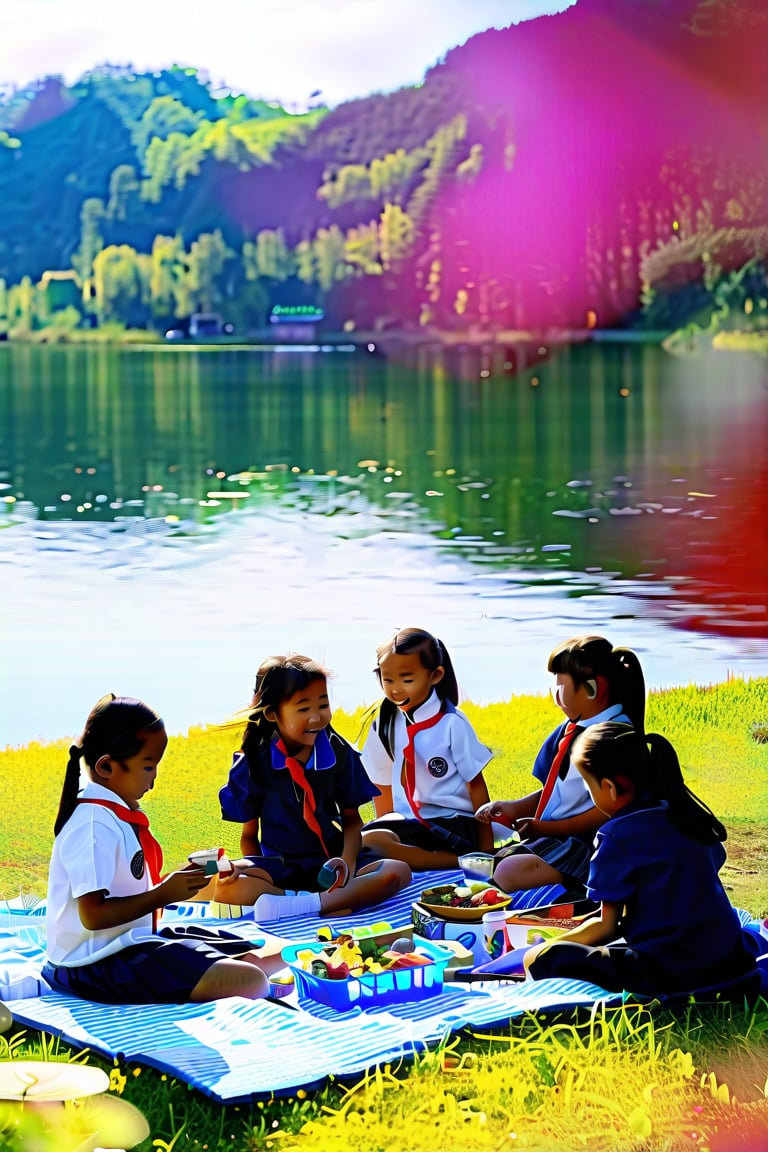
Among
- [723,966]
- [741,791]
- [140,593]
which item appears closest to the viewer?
[723,966]

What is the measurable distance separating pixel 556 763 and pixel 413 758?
1.51ft

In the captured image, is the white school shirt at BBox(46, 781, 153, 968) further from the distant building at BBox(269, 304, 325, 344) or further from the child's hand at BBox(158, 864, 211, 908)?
the distant building at BBox(269, 304, 325, 344)

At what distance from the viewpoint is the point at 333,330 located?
38.8 meters

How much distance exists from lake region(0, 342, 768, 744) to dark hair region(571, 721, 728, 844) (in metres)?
2.17

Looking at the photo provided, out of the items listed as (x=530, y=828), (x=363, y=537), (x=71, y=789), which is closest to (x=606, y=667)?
(x=530, y=828)

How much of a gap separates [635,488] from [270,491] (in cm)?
398

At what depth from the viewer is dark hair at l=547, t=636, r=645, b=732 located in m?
3.98

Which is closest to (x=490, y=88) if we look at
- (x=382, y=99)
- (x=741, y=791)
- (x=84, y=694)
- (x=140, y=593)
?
(x=382, y=99)

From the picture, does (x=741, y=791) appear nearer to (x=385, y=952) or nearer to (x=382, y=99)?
(x=385, y=952)

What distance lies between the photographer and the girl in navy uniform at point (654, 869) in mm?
3314

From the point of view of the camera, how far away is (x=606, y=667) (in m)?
4.00

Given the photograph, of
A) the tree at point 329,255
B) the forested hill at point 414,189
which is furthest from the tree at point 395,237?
the tree at point 329,255

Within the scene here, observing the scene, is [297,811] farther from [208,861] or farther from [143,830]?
[143,830]

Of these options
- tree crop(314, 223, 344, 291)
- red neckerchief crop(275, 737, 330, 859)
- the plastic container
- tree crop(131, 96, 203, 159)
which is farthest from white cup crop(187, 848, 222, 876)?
tree crop(131, 96, 203, 159)
